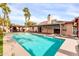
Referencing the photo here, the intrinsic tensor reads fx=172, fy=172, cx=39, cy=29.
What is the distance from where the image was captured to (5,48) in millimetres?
4258

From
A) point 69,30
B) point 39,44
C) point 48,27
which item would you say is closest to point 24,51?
point 39,44

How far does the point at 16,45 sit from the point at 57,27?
116 cm

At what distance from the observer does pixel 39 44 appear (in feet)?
14.2

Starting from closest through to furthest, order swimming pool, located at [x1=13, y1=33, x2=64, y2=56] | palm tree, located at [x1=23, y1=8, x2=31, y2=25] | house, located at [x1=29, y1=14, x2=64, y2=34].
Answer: palm tree, located at [x1=23, y1=8, x2=31, y2=25], swimming pool, located at [x1=13, y1=33, x2=64, y2=56], house, located at [x1=29, y1=14, x2=64, y2=34]

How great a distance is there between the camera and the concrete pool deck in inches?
165

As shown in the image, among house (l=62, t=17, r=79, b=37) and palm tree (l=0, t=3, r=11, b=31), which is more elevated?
palm tree (l=0, t=3, r=11, b=31)

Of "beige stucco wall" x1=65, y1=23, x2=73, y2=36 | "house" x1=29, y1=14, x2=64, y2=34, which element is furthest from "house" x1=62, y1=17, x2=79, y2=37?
"house" x1=29, y1=14, x2=64, y2=34

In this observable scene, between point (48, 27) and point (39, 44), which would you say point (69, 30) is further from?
point (39, 44)

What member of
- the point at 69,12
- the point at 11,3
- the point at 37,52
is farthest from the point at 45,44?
the point at 11,3

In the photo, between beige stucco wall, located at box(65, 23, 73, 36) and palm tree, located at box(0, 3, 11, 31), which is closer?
palm tree, located at box(0, 3, 11, 31)

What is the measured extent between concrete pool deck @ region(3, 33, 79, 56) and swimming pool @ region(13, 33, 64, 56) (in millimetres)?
106

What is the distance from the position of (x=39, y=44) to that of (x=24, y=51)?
41cm

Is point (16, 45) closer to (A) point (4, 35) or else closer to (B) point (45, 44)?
(A) point (4, 35)

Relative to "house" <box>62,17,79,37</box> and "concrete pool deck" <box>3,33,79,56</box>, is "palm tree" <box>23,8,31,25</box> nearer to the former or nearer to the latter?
"concrete pool deck" <box>3,33,79,56</box>
